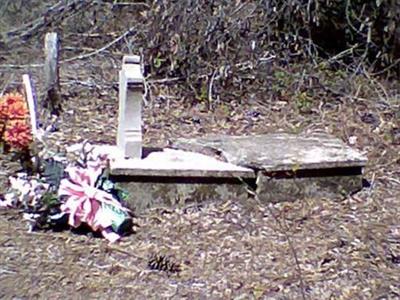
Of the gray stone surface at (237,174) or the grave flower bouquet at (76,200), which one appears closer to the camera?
the grave flower bouquet at (76,200)

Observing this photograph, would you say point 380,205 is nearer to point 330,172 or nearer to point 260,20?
point 330,172

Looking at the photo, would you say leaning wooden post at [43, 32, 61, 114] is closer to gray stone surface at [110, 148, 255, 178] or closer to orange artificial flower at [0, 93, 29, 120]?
orange artificial flower at [0, 93, 29, 120]

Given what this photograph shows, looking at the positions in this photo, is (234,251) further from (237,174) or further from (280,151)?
(280,151)

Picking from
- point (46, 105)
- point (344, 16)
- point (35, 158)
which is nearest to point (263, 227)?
point (35, 158)

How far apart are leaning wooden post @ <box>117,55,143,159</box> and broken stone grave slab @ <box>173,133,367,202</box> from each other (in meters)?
0.39

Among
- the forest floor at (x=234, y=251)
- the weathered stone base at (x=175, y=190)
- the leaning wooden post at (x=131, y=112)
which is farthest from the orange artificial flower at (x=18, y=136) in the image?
the weathered stone base at (x=175, y=190)

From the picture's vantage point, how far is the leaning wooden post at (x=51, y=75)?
4.87 metres

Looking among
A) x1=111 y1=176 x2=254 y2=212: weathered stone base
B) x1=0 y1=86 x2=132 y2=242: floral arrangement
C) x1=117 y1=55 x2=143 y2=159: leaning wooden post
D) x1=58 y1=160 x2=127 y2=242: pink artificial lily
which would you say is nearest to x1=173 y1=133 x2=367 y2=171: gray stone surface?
x1=111 y1=176 x2=254 y2=212: weathered stone base

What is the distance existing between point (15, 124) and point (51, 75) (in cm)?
92

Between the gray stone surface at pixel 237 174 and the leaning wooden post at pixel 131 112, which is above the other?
the leaning wooden post at pixel 131 112

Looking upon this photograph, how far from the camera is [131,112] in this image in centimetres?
371

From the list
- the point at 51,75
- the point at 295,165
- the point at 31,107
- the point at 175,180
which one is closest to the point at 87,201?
the point at 175,180

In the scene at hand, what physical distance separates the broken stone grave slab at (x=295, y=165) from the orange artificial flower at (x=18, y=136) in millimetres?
708

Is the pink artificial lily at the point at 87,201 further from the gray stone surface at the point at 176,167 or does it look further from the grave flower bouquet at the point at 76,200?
the gray stone surface at the point at 176,167
